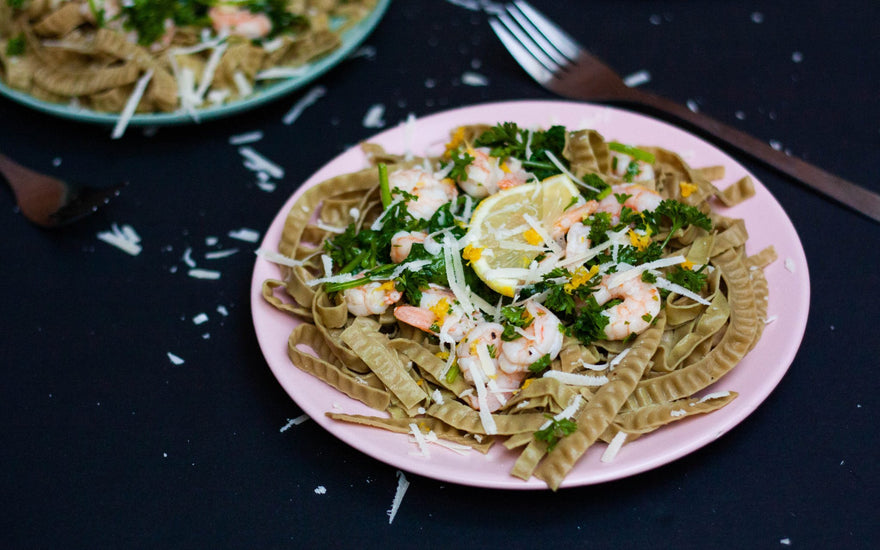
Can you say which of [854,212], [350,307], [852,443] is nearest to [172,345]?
Result: [350,307]

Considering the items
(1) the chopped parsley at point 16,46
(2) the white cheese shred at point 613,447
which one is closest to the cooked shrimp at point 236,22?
(1) the chopped parsley at point 16,46

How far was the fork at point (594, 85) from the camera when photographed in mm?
2842

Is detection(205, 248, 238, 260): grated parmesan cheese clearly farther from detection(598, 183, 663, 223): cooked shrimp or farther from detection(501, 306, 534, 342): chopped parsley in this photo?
detection(598, 183, 663, 223): cooked shrimp

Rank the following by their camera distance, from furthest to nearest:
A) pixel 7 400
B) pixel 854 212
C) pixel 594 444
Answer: pixel 854 212, pixel 7 400, pixel 594 444

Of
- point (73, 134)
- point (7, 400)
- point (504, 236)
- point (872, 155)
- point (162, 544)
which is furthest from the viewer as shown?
point (73, 134)

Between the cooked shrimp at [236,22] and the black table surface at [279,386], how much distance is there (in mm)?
319

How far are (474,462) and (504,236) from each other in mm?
686

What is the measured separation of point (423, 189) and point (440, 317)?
0.51 m

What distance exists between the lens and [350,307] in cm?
242

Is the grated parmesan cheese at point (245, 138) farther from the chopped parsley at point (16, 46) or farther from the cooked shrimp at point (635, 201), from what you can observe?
the cooked shrimp at point (635, 201)

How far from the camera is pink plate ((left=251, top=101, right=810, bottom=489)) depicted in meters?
2.00

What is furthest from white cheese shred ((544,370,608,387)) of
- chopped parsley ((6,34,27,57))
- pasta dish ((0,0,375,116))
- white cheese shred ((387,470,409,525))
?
chopped parsley ((6,34,27,57))

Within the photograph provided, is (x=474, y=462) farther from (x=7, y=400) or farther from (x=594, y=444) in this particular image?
(x=7, y=400)

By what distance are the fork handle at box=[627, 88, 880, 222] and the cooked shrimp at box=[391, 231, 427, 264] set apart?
125cm
